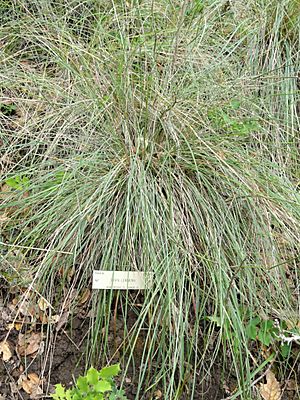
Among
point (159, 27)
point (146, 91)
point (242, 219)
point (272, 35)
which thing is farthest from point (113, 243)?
point (272, 35)

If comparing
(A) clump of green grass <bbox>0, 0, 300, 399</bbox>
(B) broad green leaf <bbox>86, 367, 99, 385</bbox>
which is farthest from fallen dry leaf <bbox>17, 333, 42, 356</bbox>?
(B) broad green leaf <bbox>86, 367, 99, 385</bbox>

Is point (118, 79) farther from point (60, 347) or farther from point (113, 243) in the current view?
point (60, 347)

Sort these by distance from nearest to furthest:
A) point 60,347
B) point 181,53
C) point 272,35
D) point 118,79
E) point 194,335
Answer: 1. point 194,335
2. point 60,347
3. point 118,79
4. point 181,53
5. point 272,35

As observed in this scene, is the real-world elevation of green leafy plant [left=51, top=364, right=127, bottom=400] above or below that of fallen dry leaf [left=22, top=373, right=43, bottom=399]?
above

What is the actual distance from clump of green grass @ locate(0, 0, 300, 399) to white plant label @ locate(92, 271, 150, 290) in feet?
0.13

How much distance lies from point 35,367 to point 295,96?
157 cm

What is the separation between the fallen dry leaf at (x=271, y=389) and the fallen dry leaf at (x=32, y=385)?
721 mm

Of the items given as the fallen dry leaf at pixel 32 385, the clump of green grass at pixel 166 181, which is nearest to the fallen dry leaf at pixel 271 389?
the clump of green grass at pixel 166 181

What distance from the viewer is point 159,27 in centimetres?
238

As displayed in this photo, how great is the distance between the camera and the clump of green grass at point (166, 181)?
5.75ft

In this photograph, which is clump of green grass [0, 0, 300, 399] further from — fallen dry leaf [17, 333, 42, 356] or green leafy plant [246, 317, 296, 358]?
fallen dry leaf [17, 333, 42, 356]

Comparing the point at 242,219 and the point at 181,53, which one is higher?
the point at 181,53

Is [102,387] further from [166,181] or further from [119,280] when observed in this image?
[166,181]

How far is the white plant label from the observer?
174cm
